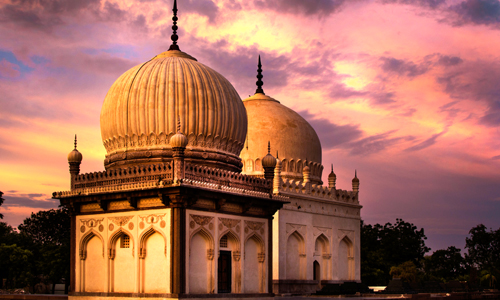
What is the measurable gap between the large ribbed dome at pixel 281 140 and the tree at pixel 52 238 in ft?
48.8

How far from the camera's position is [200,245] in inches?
726

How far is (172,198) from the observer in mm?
17672

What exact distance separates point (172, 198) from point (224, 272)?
3.05 metres

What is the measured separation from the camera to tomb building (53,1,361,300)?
58.6ft

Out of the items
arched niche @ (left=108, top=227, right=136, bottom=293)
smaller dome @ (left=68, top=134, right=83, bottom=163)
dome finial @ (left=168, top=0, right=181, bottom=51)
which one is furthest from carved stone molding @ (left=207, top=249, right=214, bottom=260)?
dome finial @ (left=168, top=0, right=181, bottom=51)

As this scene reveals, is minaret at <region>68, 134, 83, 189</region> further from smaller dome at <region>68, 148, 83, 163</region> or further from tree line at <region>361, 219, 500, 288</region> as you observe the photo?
tree line at <region>361, 219, 500, 288</region>

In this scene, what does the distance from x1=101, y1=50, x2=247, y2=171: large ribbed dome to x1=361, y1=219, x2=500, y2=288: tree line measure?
74.5 ft

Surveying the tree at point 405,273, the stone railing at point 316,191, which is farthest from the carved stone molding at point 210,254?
the tree at point 405,273

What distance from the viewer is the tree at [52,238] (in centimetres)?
4166

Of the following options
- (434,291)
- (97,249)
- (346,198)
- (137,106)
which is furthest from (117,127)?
(434,291)

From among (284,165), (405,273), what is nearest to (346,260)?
(284,165)

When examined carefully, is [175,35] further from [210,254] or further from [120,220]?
[210,254]

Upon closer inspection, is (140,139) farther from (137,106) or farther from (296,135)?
(296,135)

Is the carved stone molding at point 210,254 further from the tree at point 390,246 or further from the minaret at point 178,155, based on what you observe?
the tree at point 390,246
